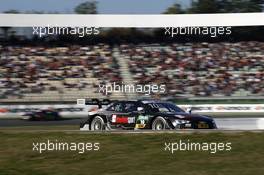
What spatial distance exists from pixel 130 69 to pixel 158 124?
14241 millimetres

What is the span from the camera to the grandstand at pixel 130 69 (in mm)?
26562

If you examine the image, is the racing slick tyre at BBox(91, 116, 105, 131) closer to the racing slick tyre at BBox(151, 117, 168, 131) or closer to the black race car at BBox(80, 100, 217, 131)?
the black race car at BBox(80, 100, 217, 131)

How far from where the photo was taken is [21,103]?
83.4ft

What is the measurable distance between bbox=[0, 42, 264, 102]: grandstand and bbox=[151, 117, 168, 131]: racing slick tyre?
11.3 metres

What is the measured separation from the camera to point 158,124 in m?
15.1

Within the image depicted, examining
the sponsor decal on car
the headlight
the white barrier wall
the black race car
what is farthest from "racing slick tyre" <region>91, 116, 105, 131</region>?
the white barrier wall

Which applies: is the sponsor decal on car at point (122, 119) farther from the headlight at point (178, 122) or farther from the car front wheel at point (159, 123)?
the headlight at point (178, 122)

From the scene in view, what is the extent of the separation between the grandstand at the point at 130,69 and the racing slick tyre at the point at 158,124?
37.1ft

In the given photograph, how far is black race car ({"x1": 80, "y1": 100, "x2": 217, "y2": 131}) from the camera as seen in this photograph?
1491 centimetres

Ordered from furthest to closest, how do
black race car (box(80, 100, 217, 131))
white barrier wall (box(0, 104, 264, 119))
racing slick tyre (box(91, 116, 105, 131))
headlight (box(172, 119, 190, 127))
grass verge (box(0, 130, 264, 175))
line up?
white barrier wall (box(0, 104, 264, 119)), racing slick tyre (box(91, 116, 105, 131)), black race car (box(80, 100, 217, 131)), headlight (box(172, 119, 190, 127)), grass verge (box(0, 130, 264, 175))

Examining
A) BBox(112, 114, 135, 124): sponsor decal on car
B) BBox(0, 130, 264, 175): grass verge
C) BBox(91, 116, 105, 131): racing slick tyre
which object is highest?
BBox(0, 130, 264, 175): grass verge

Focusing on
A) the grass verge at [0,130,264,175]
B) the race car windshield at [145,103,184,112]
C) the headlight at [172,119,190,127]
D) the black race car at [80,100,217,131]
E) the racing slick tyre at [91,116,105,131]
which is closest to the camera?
the grass verge at [0,130,264,175]

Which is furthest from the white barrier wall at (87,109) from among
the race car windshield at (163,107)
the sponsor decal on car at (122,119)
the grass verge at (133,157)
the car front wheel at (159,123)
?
the grass verge at (133,157)

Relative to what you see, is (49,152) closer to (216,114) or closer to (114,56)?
(216,114)
